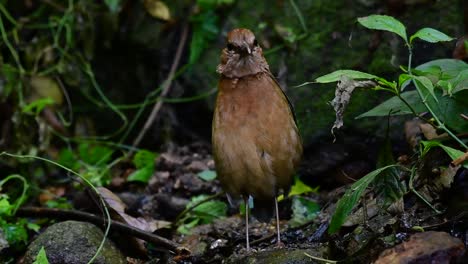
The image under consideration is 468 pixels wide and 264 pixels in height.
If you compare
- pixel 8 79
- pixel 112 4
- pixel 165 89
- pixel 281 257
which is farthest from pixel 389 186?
pixel 8 79

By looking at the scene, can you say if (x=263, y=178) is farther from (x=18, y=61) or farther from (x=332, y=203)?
(x=18, y=61)

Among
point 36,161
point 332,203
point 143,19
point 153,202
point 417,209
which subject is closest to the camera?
point 417,209

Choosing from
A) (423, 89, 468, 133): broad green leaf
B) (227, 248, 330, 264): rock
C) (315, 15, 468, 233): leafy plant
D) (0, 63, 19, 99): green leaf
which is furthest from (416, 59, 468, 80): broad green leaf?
(0, 63, 19, 99): green leaf

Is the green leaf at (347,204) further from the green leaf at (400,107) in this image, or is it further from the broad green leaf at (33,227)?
the broad green leaf at (33,227)

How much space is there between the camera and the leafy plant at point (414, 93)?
118 inches

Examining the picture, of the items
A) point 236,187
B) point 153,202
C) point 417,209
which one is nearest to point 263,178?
point 236,187

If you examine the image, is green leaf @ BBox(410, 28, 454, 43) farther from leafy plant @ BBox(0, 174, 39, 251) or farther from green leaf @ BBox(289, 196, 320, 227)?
leafy plant @ BBox(0, 174, 39, 251)

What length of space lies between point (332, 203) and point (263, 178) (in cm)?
66

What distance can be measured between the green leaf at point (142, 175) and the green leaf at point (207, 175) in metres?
0.42

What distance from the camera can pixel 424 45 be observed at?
4.92 m

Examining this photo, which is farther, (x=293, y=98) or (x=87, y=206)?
(x=293, y=98)

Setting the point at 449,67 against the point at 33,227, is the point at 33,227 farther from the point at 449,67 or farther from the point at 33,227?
the point at 449,67

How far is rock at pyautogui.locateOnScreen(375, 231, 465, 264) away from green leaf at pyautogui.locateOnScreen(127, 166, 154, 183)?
120 inches

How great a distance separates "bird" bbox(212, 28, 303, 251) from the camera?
4012 millimetres
